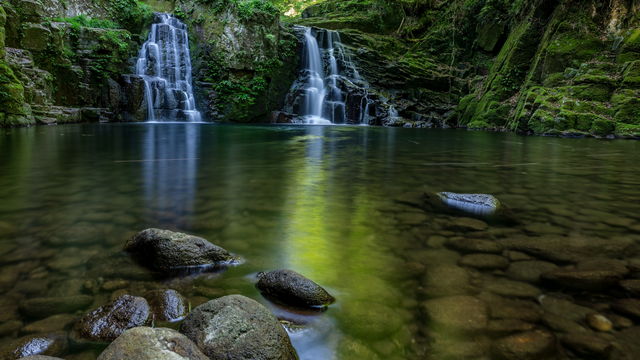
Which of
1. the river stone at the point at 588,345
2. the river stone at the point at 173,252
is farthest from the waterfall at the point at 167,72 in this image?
the river stone at the point at 588,345

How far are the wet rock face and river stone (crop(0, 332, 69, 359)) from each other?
93 cm

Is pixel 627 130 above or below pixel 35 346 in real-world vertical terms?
above

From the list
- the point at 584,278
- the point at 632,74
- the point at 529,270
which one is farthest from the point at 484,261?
the point at 632,74

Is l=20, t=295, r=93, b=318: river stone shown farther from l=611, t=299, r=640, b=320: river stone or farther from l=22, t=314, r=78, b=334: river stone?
l=611, t=299, r=640, b=320: river stone

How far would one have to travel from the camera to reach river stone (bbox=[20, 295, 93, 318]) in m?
1.86

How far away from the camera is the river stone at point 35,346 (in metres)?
1.52

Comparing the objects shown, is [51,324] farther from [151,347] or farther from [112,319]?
[151,347]

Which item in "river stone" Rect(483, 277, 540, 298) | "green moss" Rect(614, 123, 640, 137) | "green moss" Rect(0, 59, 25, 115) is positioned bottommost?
"river stone" Rect(483, 277, 540, 298)

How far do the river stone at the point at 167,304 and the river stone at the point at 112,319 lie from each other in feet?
0.19

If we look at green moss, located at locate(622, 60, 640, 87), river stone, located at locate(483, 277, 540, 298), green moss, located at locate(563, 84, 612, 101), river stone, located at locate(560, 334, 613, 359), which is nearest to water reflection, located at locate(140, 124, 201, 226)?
river stone, located at locate(483, 277, 540, 298)

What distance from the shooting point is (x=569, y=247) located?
276 centimetres

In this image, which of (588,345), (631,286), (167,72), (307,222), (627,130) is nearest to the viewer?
(588,345)

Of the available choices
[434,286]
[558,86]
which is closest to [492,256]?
[434,286]

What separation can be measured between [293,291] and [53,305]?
47.3 inches
